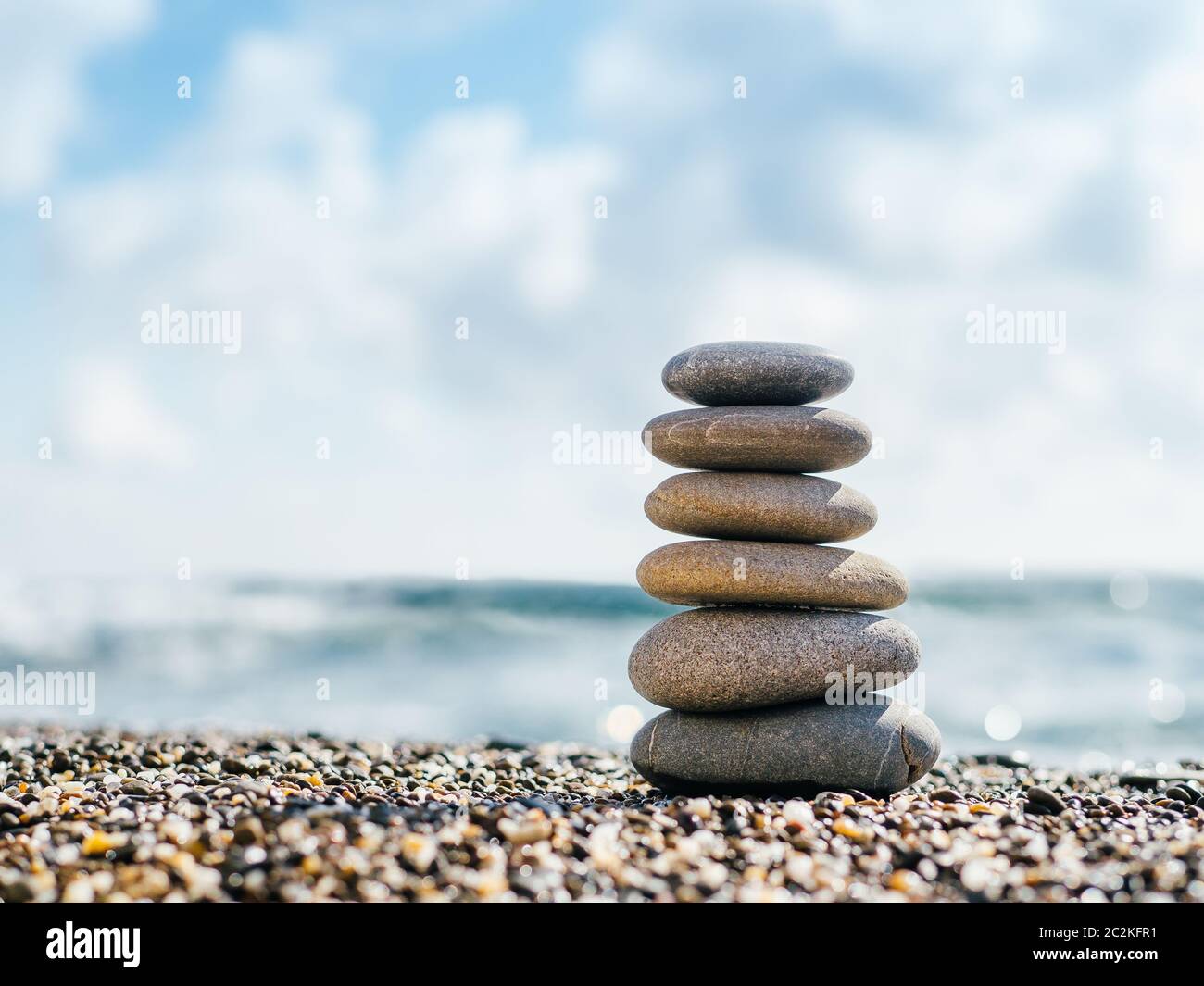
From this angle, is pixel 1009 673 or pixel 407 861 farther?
pixel 1009 673

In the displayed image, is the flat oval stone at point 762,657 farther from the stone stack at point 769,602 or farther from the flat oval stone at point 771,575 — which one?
the flat oval stone at point 771,575

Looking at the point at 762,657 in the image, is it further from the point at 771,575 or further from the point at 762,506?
the point at 762,506

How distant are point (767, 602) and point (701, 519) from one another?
28.2 inches

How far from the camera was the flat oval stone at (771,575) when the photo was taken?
6.85 metres

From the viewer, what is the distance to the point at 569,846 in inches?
187

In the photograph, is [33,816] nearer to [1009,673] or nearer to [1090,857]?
[1090,857]

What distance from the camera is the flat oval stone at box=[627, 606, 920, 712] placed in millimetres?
6699

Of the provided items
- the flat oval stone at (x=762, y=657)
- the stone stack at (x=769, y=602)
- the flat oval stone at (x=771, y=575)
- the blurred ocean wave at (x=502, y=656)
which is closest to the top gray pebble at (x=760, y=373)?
the stone stack at (x=769, y=602)

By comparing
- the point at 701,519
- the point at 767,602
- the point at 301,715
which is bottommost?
the point at 301,715

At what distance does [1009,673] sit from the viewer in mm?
19906

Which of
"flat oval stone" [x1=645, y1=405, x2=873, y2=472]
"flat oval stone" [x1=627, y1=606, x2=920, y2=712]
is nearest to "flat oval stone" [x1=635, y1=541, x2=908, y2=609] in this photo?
"flat oval stone" [x1=627, y1=606, x2=920, y2=712]

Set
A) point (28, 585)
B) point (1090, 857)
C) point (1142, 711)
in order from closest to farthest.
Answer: point (1090, 857), point (1142, 711), point (28, 585)

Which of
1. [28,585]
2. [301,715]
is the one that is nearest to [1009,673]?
[301,715]

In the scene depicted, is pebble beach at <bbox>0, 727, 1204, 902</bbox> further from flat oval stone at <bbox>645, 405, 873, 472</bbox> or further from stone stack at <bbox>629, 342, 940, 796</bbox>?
flat oval stone at <bbox>645, 405, 873, 472</bbox>
